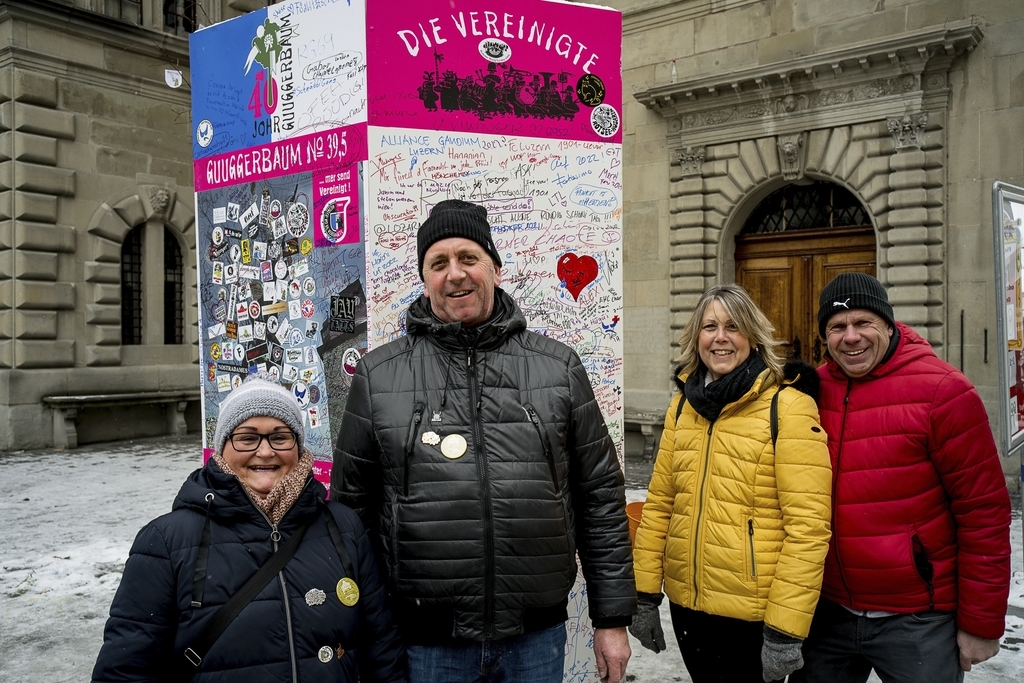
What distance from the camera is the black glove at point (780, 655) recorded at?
256 cm

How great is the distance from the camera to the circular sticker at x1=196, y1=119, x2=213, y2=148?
4.61 metres

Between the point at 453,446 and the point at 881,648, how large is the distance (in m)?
1.59

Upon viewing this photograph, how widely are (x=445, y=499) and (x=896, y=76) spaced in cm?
900

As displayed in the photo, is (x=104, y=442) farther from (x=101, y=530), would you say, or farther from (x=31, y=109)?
(x=101, y=530)

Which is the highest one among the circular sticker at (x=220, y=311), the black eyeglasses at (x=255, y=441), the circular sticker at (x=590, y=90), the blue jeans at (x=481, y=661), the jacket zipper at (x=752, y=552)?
the circular sticker at (x=590, y=90)

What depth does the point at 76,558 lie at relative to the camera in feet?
22.0

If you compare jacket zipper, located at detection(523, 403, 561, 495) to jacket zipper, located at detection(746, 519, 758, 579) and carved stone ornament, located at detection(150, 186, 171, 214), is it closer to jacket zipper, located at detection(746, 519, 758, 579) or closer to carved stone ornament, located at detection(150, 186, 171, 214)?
jacket zipper, located at detection(746, 519, 758, 579)

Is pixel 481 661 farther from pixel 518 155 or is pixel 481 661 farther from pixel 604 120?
pixel 604 120

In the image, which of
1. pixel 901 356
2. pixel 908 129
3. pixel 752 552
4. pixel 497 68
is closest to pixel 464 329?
pixel 752 552

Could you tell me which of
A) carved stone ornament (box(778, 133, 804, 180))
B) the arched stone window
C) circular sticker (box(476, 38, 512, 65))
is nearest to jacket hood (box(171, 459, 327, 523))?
circular sticker (box(476, 38, 512, 65))

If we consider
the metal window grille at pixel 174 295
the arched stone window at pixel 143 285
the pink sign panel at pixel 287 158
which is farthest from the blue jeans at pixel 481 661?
the metal window grille at pixel 174 295

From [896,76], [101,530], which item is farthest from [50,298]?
[896,76]

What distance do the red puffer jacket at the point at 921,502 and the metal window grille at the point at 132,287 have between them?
13884 mm

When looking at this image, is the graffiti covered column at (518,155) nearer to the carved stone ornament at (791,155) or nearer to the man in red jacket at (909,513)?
the man in red jacket at (909,513)
